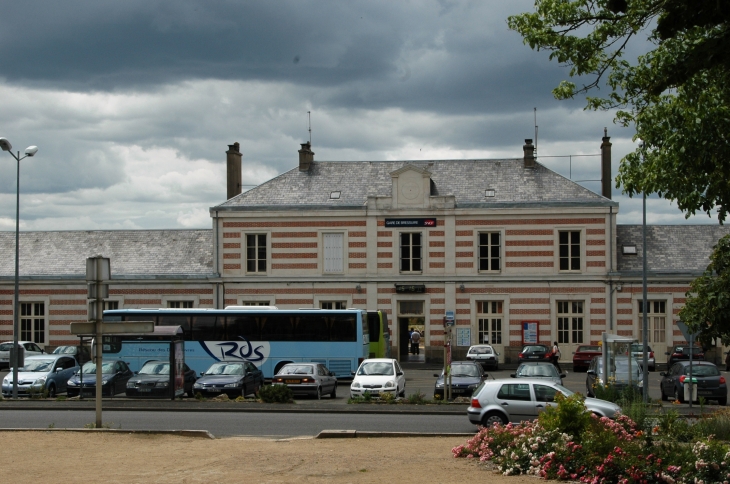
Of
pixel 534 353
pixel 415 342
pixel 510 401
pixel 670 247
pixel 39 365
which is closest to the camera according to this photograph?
pixel 510 401

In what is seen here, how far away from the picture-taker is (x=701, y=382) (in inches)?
1228

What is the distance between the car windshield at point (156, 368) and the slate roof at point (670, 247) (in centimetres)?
2829

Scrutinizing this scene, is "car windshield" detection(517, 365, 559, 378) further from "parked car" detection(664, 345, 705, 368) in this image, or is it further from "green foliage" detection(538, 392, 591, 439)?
"parked car" detection(664, 345, 705, 368)

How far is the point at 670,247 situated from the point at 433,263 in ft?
42.6

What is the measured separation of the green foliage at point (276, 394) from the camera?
2875cm

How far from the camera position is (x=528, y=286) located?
2025 inches

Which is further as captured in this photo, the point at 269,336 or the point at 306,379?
the point at 269,336

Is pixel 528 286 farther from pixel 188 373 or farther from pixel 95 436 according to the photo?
pixel 95 436

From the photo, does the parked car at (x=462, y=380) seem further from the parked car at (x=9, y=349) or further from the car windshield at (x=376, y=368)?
the parked car at (x=9, y=349)

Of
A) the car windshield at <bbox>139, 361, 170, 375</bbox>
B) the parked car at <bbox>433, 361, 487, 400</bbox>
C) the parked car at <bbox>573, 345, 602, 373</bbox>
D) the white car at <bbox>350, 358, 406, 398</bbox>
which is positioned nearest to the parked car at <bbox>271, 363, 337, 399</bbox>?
the white car at <bbox>350, 358, 406, 398</bbox>

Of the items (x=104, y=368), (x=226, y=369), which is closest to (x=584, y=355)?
(x=226, y=369)

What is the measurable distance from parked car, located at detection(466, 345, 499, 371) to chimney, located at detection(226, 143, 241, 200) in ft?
57.2

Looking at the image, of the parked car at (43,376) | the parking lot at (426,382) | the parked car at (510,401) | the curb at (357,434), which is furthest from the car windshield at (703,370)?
the parked car at (43,376)

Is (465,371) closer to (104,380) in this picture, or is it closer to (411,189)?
(104,380)
